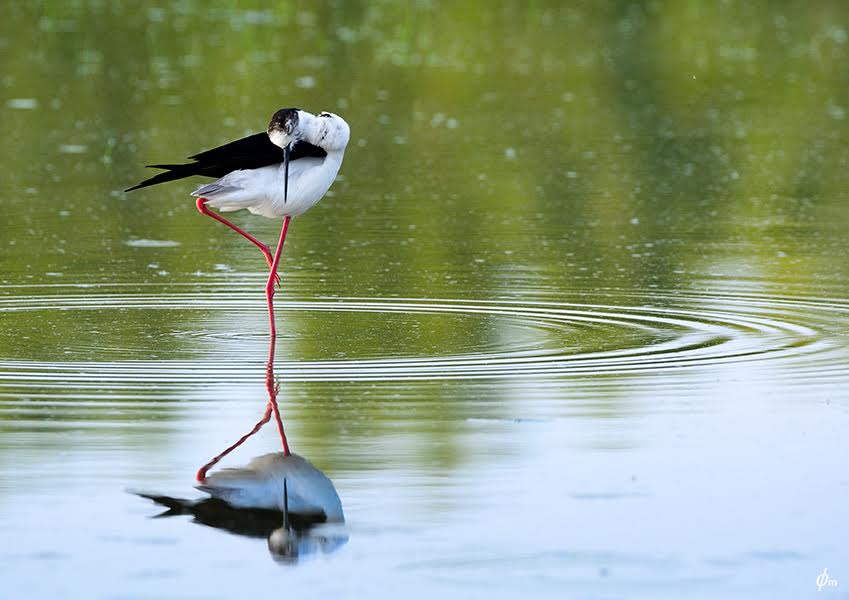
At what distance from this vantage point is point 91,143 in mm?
18719

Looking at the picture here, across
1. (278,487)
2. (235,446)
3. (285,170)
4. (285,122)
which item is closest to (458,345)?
(285,170)

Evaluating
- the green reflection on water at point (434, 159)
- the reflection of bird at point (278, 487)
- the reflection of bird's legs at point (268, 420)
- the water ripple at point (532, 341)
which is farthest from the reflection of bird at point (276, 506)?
the water ripple at point (532, 341)

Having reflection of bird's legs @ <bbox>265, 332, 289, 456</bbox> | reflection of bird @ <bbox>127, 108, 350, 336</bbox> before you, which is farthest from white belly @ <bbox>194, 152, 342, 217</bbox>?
reflection of bird's legs @ <bbox>265, 332, 289, 456</bbox>

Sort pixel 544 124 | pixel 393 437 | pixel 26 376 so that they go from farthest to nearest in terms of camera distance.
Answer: pixel 544 124 → pixel 26 376 → pixel 393 437

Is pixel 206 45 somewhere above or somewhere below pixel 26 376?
above

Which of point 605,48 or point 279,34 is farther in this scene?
point 279,34

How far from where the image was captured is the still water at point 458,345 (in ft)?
17.5

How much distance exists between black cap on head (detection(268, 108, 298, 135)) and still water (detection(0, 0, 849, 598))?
1.00 meters

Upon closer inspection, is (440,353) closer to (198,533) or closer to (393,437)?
(393,437)

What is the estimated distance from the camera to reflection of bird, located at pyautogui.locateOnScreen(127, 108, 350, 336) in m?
9.55

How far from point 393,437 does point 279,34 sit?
25.6m

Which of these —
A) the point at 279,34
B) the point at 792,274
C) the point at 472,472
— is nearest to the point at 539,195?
the point at 792,274

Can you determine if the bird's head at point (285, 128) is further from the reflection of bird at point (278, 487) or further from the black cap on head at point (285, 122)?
the reflection of bird at point (278, 487)

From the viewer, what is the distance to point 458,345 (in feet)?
28.6
